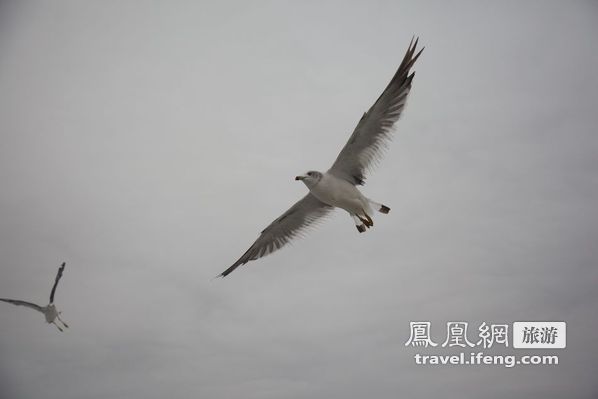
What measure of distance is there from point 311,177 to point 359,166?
69cm

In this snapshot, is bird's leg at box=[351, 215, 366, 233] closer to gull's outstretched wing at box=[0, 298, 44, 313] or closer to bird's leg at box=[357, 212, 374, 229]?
bird's leg at box=[357, 212, 374, 229]

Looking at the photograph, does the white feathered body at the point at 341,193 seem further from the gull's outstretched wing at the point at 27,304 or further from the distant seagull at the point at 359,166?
the gull's outstretched wing at the point at 27,304

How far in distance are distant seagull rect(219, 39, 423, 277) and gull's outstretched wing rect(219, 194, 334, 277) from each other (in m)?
0.01

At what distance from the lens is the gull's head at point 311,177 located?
368 inches

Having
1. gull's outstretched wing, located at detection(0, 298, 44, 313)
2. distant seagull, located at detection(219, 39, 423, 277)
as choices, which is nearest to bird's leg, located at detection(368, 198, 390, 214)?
distant seagull, located at detection(219, 39, 423, 277)

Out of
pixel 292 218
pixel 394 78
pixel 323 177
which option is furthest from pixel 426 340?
pixel 394 78

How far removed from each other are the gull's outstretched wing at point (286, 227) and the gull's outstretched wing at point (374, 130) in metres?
0.97

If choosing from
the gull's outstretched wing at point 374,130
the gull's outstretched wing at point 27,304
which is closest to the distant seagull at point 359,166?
the gull's outstretched wing at point 374,130

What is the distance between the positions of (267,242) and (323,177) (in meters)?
1.94

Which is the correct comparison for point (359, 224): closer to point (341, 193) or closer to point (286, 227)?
point (341, 193)

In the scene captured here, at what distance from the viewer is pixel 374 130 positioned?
9117mm

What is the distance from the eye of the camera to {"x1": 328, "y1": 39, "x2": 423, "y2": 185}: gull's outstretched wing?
28.7ft

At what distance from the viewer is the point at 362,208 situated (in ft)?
31.3

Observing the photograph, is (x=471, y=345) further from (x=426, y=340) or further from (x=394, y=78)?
(x=394, y=78)
